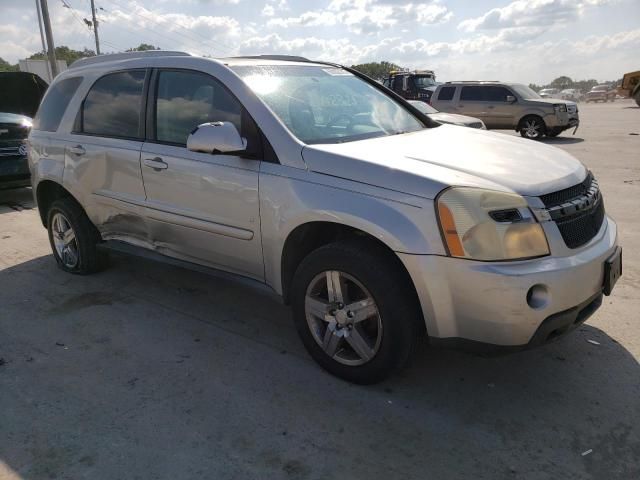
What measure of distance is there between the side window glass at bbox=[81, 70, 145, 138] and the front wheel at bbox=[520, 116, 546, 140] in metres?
14.1

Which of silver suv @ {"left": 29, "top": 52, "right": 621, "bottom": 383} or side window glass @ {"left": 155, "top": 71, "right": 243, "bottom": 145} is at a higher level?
side window glass @ {"left": 155, "top": 71, "right": 243, "bottom": 145}

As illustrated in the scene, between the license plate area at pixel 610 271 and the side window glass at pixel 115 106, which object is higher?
the side window glass at pixel 115 106

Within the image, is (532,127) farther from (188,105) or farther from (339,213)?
(339,213)

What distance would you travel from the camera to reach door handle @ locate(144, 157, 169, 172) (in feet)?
12.3

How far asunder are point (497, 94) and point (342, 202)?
1511 cm

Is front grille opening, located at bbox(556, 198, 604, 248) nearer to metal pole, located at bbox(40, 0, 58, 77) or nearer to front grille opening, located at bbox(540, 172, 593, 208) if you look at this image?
front grille opening, located at bbox(540, 172, 593, 208)

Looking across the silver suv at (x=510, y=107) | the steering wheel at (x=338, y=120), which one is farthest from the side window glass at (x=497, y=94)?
the steering wheel at (x=338, y=120)

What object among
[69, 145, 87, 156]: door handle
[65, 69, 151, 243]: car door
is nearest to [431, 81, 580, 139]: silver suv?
[65, 69, 151, 243]: car door

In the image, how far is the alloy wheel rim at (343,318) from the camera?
294 cm

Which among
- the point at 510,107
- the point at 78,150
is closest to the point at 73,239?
the point at 78,150

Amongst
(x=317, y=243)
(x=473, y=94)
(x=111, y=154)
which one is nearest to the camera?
(x=317, y=243)

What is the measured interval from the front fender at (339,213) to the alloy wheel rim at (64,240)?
7.92ft

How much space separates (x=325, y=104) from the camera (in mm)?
3680

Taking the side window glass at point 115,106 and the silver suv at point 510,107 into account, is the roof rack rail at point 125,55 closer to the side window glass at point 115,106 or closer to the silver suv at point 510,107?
the side window glass at point 115,106
